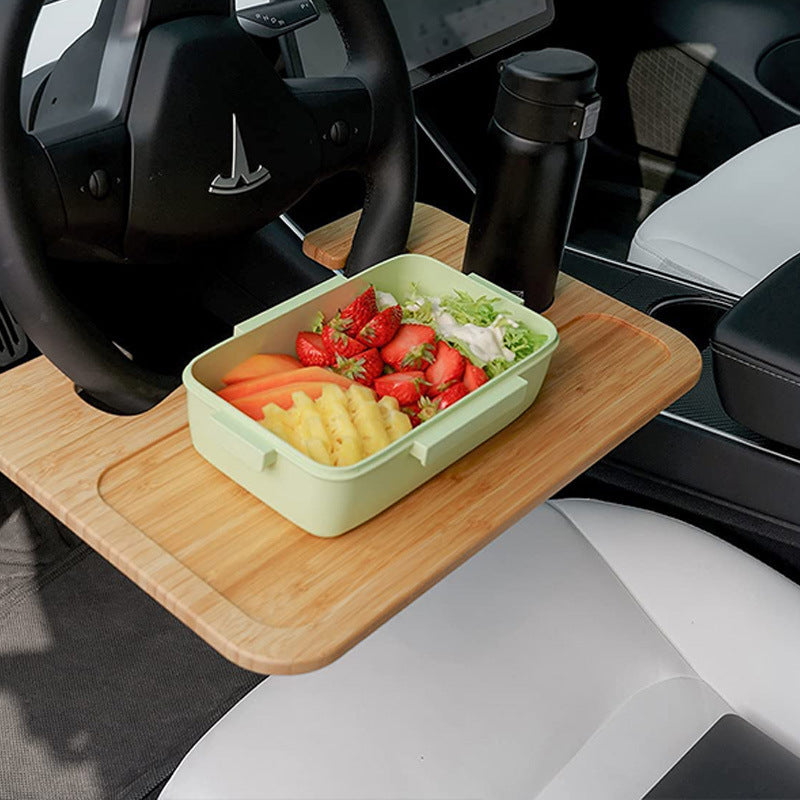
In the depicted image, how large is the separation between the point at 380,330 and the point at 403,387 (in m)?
0.06

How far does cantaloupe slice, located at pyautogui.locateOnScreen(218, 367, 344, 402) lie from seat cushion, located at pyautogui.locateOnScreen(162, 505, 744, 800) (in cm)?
27

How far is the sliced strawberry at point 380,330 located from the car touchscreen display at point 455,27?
2.75 feet

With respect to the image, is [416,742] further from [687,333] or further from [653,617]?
[687,333]

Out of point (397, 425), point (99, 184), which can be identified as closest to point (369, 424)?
point (397, 425)

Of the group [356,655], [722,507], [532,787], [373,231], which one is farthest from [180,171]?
[722,507]

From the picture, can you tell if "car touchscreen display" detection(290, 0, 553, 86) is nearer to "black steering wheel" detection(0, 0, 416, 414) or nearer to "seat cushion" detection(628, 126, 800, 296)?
"seat cushion" detection(628, 126, 800, 296)

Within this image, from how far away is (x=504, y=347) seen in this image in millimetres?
857

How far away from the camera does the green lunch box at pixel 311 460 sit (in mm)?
733

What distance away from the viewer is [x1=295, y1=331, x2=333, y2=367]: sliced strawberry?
84 centimetres

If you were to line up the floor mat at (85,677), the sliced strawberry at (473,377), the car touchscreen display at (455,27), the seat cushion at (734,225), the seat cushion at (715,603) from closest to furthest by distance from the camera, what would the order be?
the sliced strawberry at (473,377), the seat cushion at (715,603), the floor mat at (85,677), the seat cushion at (734,225), the car touchscreen display at (455,27)

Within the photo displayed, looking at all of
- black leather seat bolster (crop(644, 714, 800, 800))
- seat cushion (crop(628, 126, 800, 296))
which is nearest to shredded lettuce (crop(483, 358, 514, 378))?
black leather seat bolster (crop(644, 714, 800, 800))

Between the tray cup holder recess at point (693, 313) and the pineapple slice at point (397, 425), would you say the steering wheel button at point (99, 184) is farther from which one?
the tray cup holder recess at point (693, 313)

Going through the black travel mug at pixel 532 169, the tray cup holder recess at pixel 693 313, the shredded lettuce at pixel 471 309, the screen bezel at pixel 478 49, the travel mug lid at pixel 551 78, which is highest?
the travel mug lid at pixel 551 78

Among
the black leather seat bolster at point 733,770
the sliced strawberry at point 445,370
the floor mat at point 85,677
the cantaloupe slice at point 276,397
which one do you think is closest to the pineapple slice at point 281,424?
the cantaloupe slice at point 276,397
